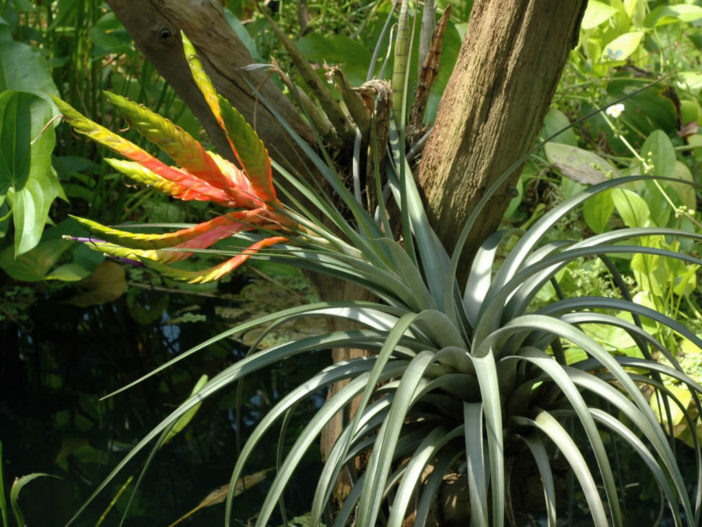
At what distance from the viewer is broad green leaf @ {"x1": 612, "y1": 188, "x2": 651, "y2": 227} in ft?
5.02

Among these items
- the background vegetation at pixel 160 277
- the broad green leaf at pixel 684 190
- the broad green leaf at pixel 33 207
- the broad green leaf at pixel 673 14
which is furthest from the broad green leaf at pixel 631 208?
the broad green leaf at pixel 33 207

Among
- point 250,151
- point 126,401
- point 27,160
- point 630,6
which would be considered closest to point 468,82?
point 250,151

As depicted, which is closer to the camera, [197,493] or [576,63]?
[197,493]

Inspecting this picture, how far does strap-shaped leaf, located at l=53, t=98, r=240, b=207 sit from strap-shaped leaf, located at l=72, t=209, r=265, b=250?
23 mm

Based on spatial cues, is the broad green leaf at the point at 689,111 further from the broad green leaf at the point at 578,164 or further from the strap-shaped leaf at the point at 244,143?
the strap-shaped leaf at the point at 244,143

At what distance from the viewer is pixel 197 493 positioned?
1.21 m

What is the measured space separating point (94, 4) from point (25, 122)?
686 millimetres

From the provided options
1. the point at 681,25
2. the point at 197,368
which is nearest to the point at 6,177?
the point at 197,368

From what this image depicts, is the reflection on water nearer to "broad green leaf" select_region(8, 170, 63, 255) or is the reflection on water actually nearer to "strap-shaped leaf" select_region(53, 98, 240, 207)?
"broad green leaf" select_region(8, 170, 63, 255)

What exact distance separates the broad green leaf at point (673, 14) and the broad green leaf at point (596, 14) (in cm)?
12

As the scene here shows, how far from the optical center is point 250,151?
0.85 m

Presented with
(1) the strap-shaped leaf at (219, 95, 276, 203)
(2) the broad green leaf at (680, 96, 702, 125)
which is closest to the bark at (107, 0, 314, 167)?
(1) the strap-shaped leaf at (219, 95, 276, 203)

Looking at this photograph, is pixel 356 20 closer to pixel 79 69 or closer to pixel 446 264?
Answer: pixel 79 69

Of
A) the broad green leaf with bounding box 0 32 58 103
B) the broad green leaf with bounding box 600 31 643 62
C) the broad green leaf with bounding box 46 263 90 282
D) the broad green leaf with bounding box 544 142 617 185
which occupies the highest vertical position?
the broad green leaf with bounding box 600 31 643 62
